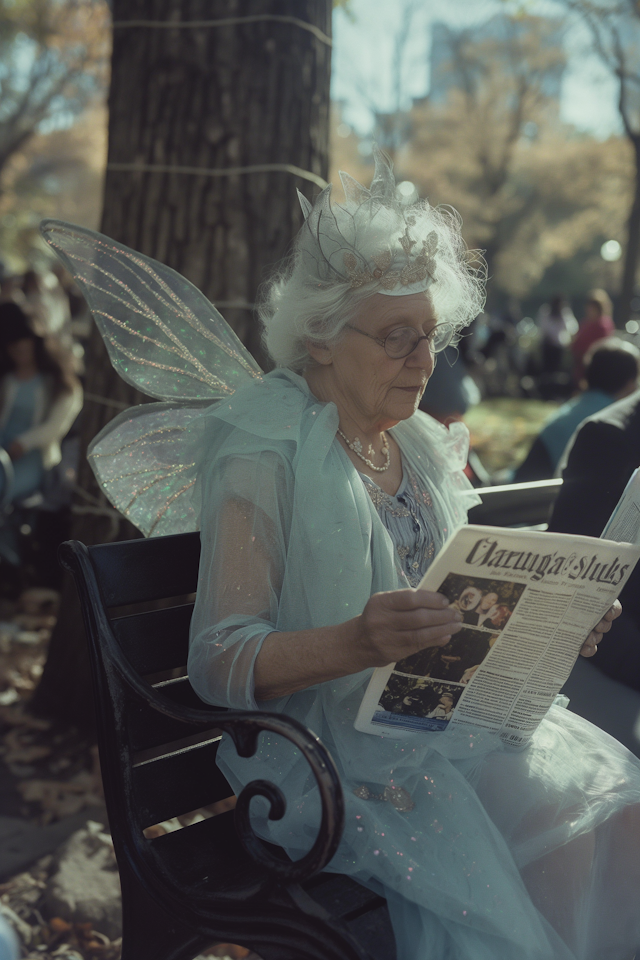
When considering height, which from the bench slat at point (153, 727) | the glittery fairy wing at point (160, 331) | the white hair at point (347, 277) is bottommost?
the bench slat at point (153, 727)

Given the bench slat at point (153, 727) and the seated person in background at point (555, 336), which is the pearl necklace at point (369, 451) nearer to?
the bench slat at point (153, 727)

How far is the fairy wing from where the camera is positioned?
2002mm

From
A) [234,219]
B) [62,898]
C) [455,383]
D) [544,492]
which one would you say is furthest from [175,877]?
[455,383]

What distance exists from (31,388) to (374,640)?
15.0ft

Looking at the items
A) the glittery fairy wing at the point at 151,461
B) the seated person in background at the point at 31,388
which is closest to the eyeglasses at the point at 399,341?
the glittery fairy wing at the point at 151,461

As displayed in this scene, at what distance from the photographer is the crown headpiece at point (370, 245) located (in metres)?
1.79

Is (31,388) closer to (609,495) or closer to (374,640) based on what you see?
(609,495)

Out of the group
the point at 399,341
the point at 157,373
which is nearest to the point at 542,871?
the point at 399,341

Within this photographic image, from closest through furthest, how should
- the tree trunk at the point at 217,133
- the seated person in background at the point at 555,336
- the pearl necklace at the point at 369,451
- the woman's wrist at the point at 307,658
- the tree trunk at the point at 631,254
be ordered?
the woman's wrist at the point at 307,658, the pearl necklace at the point at 369,451, the tree trunk at the point at 217,133, the tree trunk at the point at 631,254, the seated person in background at the point at 555,336

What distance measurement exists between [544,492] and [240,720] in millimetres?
1875

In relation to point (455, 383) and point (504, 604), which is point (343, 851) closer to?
point (504, 604)

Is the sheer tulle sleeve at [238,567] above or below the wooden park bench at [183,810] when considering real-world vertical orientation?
above

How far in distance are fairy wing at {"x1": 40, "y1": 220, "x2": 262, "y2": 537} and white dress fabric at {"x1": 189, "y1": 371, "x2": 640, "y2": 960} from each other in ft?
0.88

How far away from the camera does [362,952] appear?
134cm
